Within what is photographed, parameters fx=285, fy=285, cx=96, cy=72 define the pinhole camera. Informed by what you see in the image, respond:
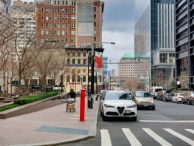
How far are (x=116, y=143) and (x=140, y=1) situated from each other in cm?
11982

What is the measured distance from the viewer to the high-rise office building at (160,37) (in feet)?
345

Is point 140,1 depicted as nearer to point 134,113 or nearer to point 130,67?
point 130,67

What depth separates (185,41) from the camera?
279 ft

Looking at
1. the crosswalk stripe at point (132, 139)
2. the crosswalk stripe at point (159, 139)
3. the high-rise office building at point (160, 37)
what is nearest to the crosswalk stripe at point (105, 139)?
the crosswalk stripe at point (132, 139)

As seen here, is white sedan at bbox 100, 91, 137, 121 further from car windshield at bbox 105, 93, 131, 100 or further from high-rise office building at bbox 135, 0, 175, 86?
high-rise office building at bbox 135, 0, 175, 86

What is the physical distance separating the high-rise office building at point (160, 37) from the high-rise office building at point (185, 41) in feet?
38.6

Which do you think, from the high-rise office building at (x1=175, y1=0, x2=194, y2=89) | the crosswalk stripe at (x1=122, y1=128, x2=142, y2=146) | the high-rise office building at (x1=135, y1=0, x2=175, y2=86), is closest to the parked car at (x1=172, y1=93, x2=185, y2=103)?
the crosswalk stripe at (x1=122, y1=128, x2=142, y2=146)

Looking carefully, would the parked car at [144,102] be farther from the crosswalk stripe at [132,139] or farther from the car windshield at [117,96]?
the crosswalk stripe at [132,139]

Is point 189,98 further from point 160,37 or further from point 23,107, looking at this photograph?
point 160,37

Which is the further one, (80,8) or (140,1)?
(140,1)

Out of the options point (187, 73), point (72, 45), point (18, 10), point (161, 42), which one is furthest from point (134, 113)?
point (161, 42)

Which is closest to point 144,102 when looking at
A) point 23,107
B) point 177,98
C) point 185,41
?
point 23,107

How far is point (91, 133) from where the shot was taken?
10.6m

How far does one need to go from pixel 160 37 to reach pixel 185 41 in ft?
74.2
